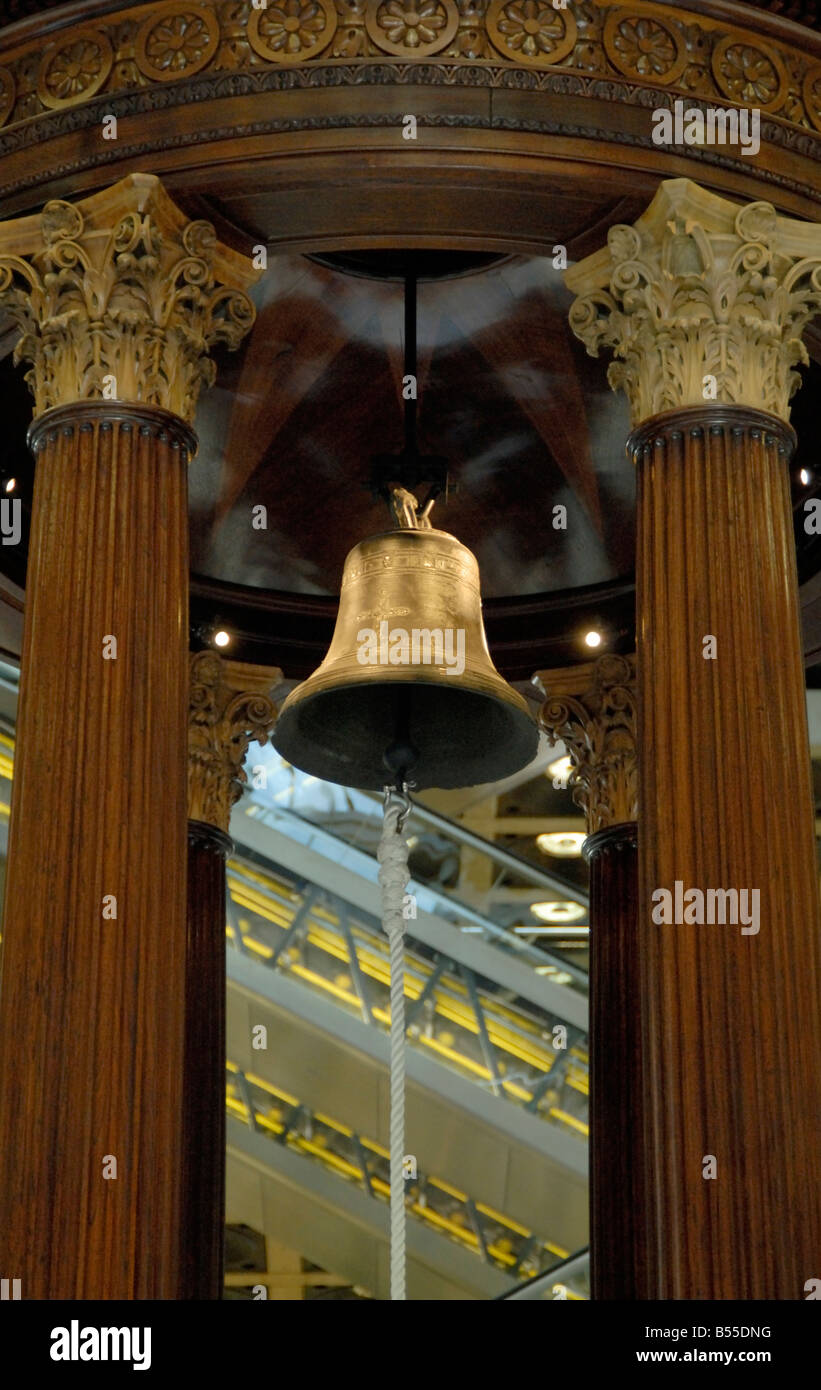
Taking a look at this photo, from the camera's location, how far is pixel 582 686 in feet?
55.7

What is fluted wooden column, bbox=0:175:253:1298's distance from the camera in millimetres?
10734

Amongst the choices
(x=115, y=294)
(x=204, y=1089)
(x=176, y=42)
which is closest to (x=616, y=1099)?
(x=204, y=1089)

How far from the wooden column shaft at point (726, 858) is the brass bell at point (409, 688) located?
5.66 feet

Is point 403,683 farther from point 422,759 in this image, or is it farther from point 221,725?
point 221,725

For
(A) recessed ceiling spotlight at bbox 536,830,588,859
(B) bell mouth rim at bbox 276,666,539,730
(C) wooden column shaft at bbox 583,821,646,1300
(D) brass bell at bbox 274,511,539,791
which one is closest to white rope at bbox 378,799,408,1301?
(B) bell mouth rim at bbox 276,666,539,730

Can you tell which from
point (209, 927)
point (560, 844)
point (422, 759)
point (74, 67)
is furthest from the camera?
point (560, 844)

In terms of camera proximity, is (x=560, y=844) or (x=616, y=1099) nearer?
(x=616, y=1099)

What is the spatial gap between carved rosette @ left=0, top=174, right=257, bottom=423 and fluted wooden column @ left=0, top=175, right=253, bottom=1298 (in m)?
0.01

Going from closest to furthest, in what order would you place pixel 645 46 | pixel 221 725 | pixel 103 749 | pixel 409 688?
pixel 103 749, pixel 645 46, pixel 409 688, pixel 221 725

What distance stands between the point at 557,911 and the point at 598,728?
566 inches

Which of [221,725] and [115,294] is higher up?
[115,294]

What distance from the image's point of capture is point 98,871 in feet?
36.7

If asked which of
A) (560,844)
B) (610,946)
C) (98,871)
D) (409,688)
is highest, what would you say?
(560,844)

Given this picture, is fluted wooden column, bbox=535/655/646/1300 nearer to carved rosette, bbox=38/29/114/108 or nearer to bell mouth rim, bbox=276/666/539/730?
bell mouth rim, bbox=276/666/539/730
